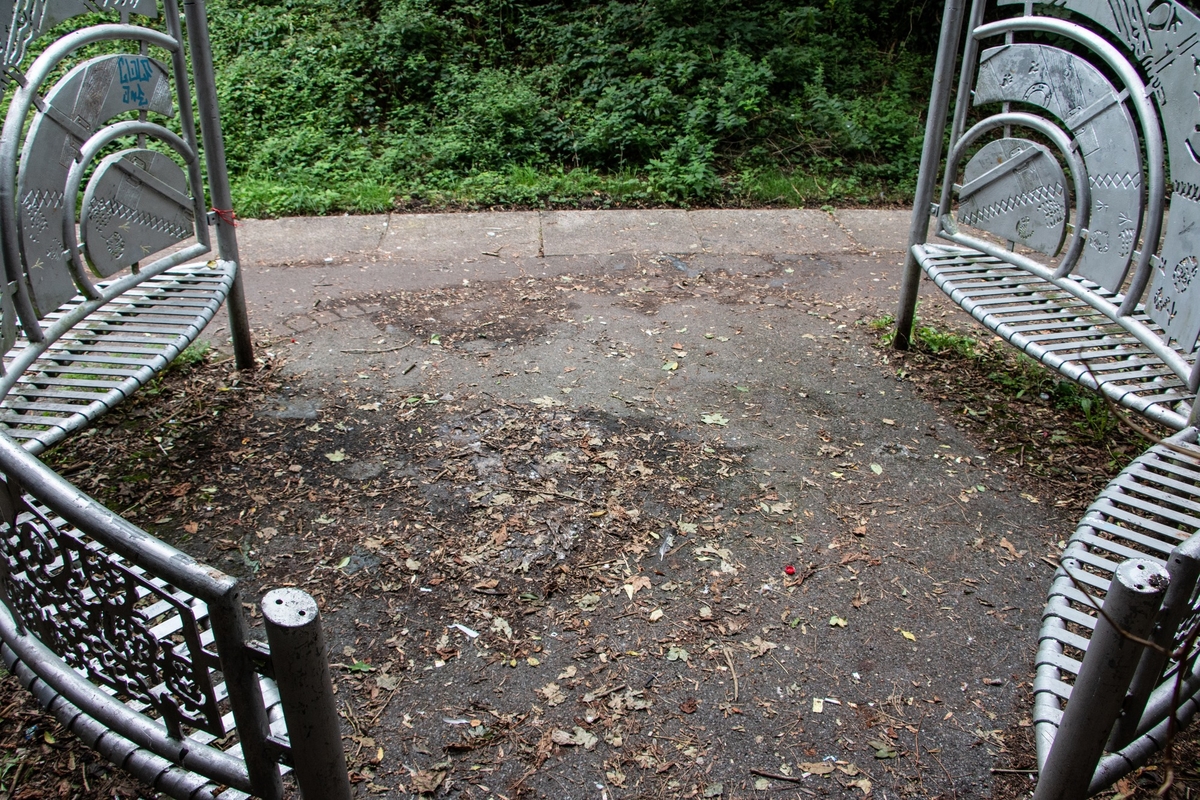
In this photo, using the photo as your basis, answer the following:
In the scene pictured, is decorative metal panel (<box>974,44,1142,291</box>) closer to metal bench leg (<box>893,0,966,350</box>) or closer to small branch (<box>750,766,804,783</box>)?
metal bench leg (<box>893,0,966,350</box>)

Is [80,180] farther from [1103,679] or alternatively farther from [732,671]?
[1103,679]

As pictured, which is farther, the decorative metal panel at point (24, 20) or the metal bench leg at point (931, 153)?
the metal bench leg at point (931, 153)

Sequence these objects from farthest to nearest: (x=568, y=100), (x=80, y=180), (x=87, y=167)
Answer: (x=568, y=100) < (x=80, y=180) < (x=87, y=167)

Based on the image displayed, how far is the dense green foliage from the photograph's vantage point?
22.9 ft

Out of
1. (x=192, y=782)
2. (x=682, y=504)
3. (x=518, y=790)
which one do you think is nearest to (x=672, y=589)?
(x=682, y=504)

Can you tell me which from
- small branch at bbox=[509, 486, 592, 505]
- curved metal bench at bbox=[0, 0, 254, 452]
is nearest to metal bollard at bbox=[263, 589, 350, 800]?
curved metal bench at bbox=[0, 0, 254, 452]

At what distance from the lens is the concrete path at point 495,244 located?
5484 millimetres

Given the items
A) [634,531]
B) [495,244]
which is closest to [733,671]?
[634,531]

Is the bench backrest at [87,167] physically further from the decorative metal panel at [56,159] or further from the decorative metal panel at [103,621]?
the decorative metal panel at [103,621]

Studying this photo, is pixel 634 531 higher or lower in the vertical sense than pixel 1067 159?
lower

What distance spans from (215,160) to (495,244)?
221 centimetres

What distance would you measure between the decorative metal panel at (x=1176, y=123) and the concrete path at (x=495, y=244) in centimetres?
269

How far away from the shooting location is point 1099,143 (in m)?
3.43

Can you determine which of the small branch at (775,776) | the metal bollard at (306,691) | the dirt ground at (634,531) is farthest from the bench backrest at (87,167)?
the small branch at (775,776)
